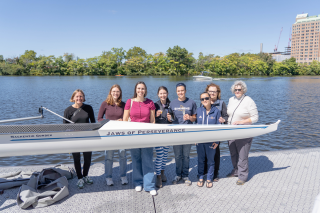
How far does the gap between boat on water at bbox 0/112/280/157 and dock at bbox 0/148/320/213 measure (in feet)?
2.27

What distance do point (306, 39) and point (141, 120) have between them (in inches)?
7272

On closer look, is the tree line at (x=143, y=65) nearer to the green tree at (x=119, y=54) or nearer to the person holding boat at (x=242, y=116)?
the green tree at (x=119, y=54)

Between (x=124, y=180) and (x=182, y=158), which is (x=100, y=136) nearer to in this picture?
(x=124, y=180)

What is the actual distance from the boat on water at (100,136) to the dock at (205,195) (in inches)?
27.3

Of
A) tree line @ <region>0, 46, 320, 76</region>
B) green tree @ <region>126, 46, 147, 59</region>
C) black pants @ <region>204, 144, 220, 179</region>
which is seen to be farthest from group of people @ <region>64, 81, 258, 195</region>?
green tree @ <region>126, 46, 147, 59</region>

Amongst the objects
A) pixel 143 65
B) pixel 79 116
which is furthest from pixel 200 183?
pixel 143 65

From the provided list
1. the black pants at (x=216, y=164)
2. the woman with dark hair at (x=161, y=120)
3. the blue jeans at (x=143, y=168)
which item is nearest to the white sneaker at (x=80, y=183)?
the blue jeans at (x=143, y=168)

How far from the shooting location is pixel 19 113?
14.2m

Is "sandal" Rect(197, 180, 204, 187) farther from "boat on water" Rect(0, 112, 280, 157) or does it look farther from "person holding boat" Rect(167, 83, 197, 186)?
"boat on water" Rect(0, 112, 280, 157)

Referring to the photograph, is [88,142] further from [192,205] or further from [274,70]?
[274,70]

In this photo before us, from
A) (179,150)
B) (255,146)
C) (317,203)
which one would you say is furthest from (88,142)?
(255,146)

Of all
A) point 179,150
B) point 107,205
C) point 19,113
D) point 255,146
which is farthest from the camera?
point 19,113

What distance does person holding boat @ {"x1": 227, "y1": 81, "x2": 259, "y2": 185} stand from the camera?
3.42 metres

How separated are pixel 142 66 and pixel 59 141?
237 feet
